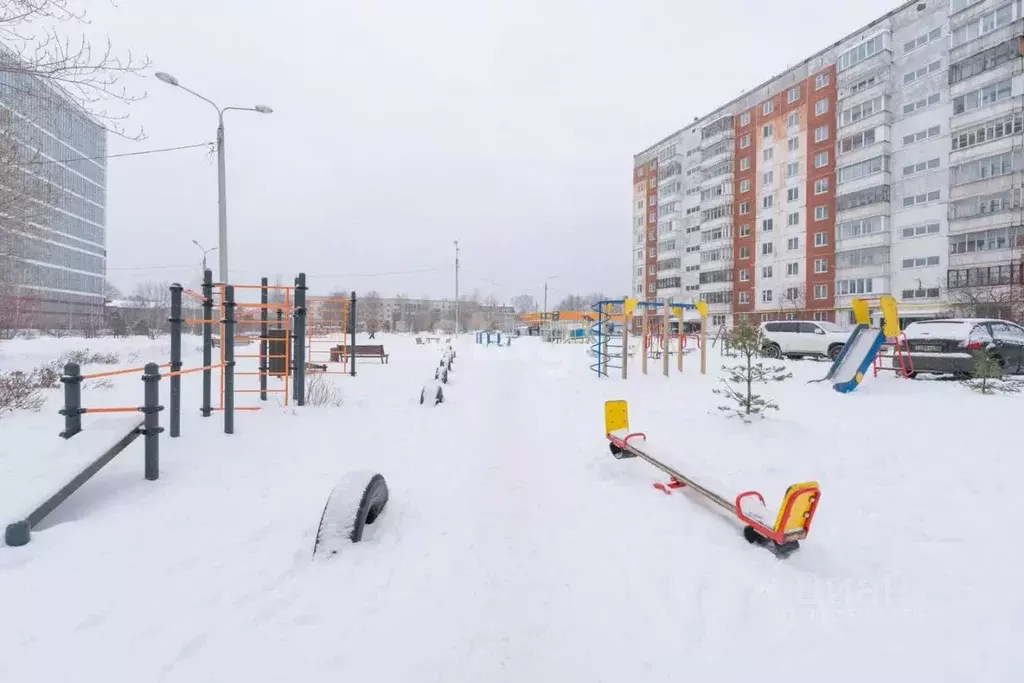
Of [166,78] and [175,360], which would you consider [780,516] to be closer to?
[175,360]

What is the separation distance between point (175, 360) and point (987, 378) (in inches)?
522

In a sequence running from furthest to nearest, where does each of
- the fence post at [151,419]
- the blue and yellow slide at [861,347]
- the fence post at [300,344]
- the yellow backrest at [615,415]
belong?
the blue and yellow slide at [861,347]
the fence post at [300,344]
the yellow backrest at [615,415]
the fence post at [151,419]

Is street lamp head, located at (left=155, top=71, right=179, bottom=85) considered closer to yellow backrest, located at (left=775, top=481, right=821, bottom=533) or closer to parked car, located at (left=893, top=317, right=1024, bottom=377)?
yellow backrest, located at (left=775, top=481, right=821, bottom=533)

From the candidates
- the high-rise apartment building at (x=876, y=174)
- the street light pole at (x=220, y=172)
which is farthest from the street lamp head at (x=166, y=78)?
the high-rise apartment building at (x=876, y=174)

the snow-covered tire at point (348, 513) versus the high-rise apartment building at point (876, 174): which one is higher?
the high-rise apartment building at point (876, 174)

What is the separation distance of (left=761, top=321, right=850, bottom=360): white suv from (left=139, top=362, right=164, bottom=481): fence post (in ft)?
60.3

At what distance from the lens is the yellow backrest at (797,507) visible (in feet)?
10.9

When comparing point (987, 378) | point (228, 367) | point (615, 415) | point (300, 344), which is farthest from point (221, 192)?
point (987, 378)

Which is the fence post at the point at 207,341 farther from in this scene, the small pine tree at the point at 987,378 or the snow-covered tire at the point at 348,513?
the small pine tree at the point at 987,378

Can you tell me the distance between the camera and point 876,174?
1591 inches

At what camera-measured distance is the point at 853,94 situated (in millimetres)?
42031

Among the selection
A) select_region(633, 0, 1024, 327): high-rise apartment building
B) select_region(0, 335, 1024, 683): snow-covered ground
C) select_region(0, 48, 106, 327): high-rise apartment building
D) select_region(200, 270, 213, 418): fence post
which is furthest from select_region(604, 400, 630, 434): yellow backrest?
select_region(633, 0, 1024, 327): high-rise apartment building

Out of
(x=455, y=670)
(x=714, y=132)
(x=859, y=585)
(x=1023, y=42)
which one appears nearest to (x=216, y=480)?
(x=455, y=670)

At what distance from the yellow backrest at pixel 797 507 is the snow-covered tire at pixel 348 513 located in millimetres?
2764
